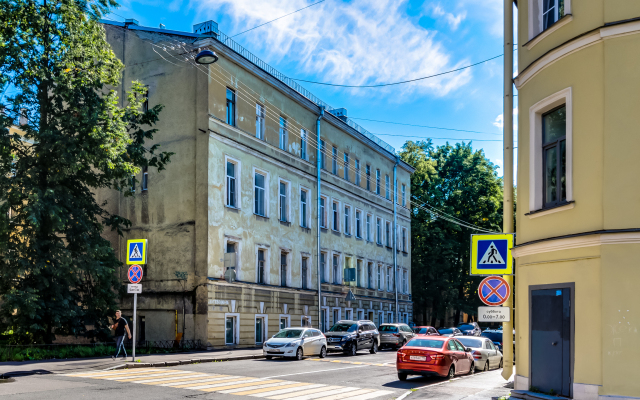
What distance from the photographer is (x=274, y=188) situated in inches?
1409

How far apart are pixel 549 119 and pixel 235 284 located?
69.3ft

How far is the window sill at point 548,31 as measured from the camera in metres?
11.9

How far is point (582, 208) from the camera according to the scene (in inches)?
444

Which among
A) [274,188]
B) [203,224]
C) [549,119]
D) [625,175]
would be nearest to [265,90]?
[274,188]

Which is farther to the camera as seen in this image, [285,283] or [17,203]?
[285,283]

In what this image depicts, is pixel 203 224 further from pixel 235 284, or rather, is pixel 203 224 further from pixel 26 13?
pixel 26 13

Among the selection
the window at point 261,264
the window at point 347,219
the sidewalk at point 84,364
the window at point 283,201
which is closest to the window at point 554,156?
the sidewalk at point 84,364

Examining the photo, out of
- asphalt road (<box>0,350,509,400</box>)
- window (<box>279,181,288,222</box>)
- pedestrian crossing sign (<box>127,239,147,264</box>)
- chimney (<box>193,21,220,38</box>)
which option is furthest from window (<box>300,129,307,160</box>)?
asphalt road (<box>0,350,509,400</box>)

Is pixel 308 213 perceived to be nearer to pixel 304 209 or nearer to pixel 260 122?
pixel 304 209

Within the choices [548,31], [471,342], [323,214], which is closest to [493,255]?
[548,31]

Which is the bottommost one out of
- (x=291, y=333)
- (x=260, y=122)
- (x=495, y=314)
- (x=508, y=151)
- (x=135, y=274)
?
(x=291, y=333)

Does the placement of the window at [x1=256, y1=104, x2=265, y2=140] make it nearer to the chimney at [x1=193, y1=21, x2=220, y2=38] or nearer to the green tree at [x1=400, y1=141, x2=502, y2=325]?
the chimney at [x1=193, y1=21, x2=220, y2=38]

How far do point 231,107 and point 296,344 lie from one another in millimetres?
13565

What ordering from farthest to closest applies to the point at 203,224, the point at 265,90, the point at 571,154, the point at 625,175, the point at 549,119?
the point at 265,90 → the point at 203,224 → the point at 549,119 → the point at 571,154 → the point at 625,175
